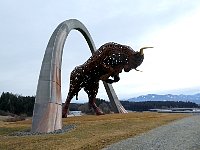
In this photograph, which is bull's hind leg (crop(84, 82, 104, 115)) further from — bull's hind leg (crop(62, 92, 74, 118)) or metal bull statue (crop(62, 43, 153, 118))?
bull's hind leg (crop(62, 92, 74, 118))

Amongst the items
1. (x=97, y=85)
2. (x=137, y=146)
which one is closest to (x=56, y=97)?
(x=137, y=146)

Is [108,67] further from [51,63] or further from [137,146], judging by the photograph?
[137,146]

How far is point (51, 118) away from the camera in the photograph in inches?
703

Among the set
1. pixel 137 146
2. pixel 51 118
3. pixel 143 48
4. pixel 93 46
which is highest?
pixel 93 46

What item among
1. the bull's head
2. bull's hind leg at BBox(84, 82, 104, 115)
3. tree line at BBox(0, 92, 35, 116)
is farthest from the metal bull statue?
tree line at BBox(0, 92, 35, 116)

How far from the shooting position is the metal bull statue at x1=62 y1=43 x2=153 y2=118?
27109mm

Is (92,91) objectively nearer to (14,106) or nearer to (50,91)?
(50,91)

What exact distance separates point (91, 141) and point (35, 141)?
2143mm

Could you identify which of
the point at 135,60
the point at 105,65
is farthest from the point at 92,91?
the point at 135,60

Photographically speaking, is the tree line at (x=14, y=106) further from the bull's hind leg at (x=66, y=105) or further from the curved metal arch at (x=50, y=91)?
the curved metal arch at (x=50, y=91)

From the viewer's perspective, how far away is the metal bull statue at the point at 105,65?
1067 inches

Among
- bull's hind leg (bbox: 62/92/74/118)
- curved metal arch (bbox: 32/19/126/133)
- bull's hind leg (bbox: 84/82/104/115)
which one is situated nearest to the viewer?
curved metal arch (bbox: 32/19/126/133)

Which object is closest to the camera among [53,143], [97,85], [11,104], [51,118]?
[53,143]

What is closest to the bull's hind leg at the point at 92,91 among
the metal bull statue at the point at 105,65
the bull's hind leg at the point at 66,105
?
the metal bull statue at the point at 105,65
